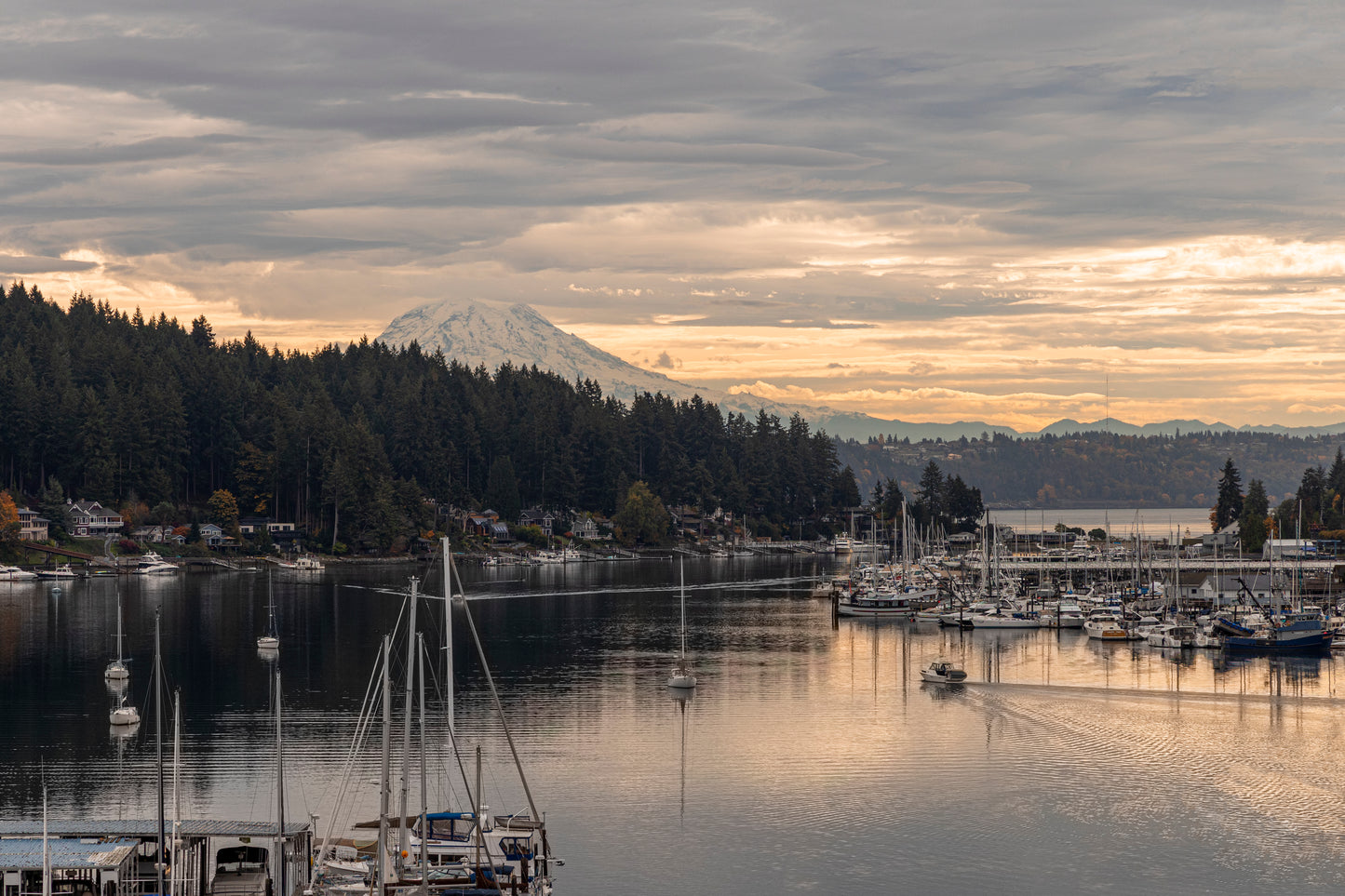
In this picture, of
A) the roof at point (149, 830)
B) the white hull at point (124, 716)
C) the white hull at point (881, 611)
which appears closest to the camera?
the roof at point (149, 830)

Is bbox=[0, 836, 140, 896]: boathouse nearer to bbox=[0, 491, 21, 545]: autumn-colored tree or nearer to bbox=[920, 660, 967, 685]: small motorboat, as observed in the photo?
bbox=[920, 660, 967, 685]: small motorboat

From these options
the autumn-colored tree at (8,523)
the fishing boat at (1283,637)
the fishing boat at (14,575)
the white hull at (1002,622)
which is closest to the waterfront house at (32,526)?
the autumn-colored tree at (8,523)

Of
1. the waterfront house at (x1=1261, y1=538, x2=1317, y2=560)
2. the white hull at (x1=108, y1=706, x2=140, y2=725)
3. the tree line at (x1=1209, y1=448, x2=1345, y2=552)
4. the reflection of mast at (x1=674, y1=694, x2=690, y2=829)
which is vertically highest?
the tree line at (x1=1209, y1=448, x2=1345, y2=552)

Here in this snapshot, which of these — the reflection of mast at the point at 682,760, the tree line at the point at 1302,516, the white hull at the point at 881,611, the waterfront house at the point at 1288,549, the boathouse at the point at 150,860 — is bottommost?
the reflection of mast at the point at 682,760

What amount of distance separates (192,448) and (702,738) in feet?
508

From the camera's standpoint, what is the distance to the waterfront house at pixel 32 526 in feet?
531

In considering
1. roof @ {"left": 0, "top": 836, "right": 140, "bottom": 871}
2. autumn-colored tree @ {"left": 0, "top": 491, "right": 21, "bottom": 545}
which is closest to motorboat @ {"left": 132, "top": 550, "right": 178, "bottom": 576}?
autumn-colored tree @ {"left": 0, "top": 491, "right": 21, "bottom": 545}

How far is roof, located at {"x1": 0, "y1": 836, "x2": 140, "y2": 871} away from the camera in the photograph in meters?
34.9

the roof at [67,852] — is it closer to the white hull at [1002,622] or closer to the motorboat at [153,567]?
the white hull at [1002,622]

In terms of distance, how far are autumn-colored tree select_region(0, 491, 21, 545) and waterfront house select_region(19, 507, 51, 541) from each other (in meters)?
1.20

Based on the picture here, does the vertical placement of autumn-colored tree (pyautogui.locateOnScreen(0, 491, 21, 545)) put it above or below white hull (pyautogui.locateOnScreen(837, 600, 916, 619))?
above

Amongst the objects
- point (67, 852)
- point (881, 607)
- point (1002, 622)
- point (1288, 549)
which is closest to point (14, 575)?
point (881, 607)

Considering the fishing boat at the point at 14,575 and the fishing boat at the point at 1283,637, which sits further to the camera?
the fishing boat at the point at 14,575

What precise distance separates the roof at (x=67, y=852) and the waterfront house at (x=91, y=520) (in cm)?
14508
